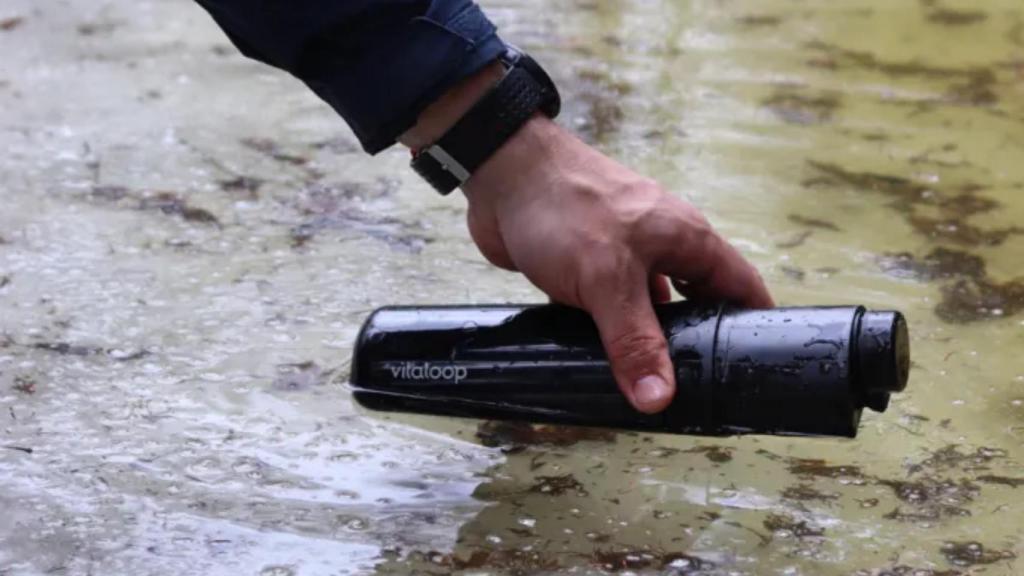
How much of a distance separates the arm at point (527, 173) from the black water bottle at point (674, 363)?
61mm

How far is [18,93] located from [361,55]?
1.78 meters

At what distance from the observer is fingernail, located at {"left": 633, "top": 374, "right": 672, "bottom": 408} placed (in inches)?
67.6

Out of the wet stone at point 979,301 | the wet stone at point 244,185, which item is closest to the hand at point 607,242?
the wet stone at point 979,301

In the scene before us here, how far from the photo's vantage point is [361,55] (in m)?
1.74

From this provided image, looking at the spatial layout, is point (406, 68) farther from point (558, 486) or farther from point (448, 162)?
point (558, 486)

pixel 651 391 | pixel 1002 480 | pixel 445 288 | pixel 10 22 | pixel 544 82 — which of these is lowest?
pixel 10 22

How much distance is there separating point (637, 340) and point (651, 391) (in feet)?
0.20

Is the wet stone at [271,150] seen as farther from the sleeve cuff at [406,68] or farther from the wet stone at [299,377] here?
the sleeve cuff at [406,68]

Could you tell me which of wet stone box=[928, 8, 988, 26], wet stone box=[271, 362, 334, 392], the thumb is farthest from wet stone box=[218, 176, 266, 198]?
wet stone box=[928, 8, 988, 26]

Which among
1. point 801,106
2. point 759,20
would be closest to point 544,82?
point 801,106

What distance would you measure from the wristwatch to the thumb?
0.23 meters

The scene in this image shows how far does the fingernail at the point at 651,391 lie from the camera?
5.63 ft

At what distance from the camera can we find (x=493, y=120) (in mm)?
1797

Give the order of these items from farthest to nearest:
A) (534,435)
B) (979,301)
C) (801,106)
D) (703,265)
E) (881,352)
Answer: (801,106), (979,301), (534,435), (703,265), (881,352)
